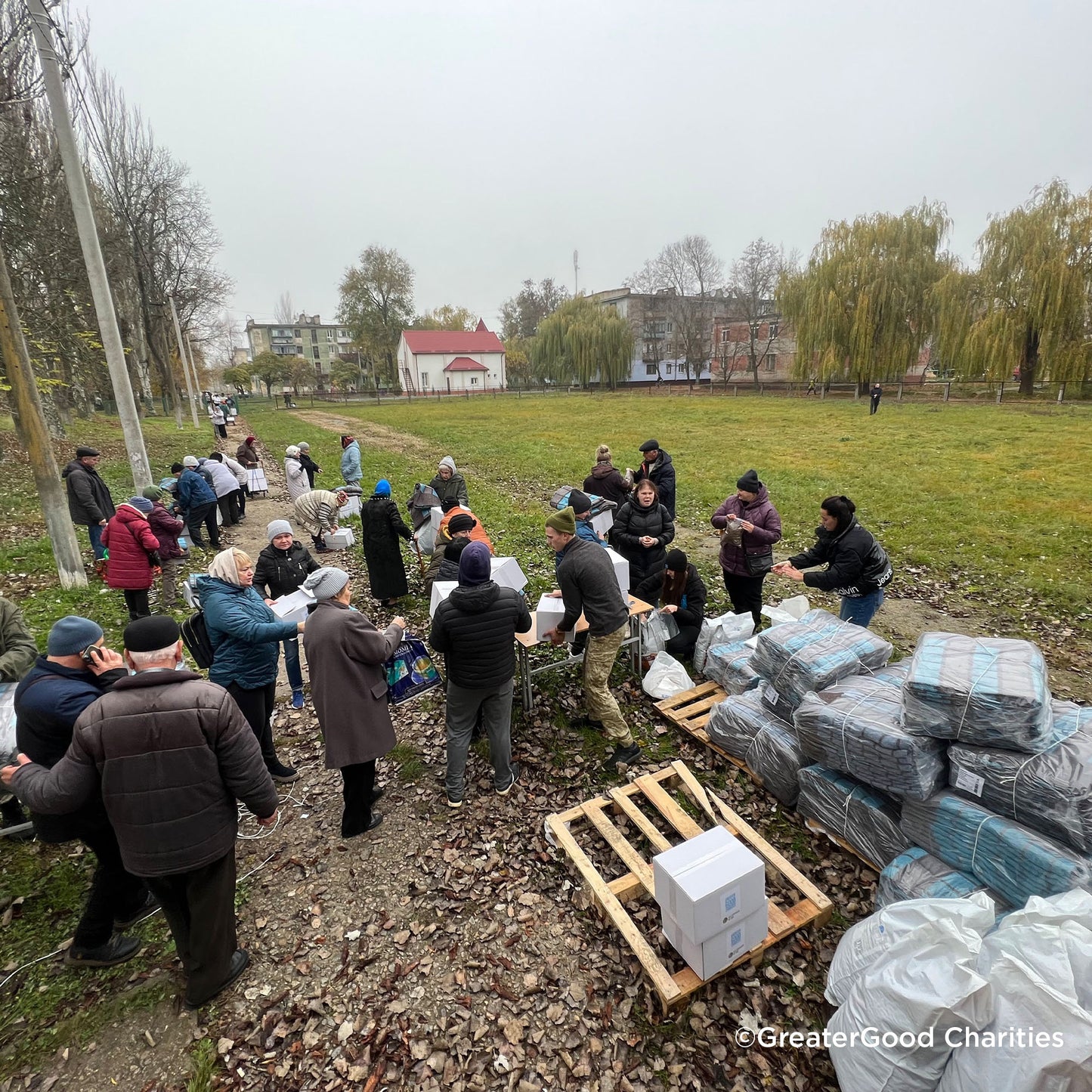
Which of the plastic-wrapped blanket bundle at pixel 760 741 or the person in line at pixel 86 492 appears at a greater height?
the person in line at pixel 86 492

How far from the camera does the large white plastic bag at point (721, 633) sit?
5.73 metres

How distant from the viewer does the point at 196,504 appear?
968 cm

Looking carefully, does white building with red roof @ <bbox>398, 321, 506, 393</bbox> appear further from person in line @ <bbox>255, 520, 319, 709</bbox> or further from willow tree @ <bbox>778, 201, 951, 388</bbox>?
person in line @ <bbox>255, 520, 319, 709</bbox>

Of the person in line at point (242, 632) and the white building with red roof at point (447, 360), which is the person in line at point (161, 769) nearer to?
the person in line at point (242, 632)

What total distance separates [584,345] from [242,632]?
50.8 meters

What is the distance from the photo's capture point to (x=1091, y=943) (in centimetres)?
208

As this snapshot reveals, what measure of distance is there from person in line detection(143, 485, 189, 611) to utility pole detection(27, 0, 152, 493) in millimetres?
1797

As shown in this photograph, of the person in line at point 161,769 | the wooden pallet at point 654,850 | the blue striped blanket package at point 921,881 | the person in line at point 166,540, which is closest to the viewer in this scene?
the person in line at point 161,769

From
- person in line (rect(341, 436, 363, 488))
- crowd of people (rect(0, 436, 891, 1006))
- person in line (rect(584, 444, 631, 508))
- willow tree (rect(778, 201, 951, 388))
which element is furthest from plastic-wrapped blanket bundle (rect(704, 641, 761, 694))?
willow tree (rect(778, 201, 951, 388))

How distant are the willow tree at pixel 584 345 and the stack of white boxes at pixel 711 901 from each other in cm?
5122

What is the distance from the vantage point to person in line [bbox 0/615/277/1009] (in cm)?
252

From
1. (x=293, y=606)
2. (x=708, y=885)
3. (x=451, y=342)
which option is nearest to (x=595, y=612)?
(x=708, y=885)

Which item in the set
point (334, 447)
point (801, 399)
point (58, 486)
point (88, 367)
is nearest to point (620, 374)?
point (801, 399)

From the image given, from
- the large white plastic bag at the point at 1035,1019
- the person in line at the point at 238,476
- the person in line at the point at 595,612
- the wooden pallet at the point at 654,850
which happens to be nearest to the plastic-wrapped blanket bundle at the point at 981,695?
the large white plastic bag at the point at 1035,1019
